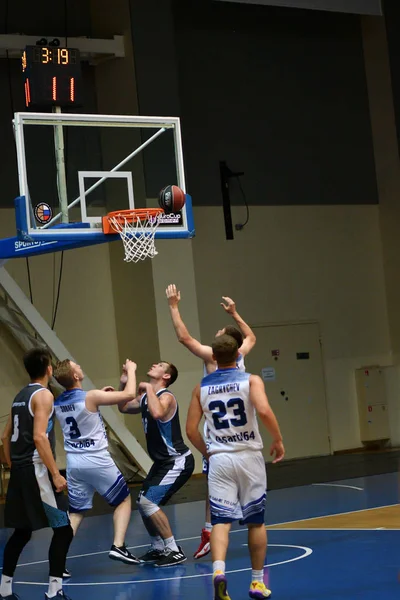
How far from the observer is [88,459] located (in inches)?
330

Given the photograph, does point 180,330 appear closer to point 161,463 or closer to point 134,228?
point 161,463

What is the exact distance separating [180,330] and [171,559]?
2074 mm

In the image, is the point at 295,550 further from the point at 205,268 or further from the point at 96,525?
the point at 205,268

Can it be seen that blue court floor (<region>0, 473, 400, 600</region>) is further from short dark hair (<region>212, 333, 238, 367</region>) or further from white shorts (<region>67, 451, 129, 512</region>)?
short dark hair (<region>212, 333, 238, 367</region>)

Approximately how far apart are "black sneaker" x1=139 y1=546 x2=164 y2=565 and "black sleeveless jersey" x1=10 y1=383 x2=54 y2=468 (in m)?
1.91

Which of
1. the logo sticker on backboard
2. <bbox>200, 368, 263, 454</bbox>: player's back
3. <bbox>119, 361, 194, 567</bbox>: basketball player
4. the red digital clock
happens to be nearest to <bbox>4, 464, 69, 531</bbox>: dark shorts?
<bbox>200, 368, 263, 454</bbox>: player's back

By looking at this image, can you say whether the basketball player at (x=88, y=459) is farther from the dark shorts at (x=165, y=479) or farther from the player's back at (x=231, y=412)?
the player's back at (x=231, y=412)

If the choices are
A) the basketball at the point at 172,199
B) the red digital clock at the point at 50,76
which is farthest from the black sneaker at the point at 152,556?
the red digital clock at the point at 50,76

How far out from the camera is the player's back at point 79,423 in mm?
8281

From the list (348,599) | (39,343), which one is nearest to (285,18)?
(39,343)

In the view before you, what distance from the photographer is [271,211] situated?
62.6 ft

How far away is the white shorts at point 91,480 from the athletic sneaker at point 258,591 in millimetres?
2000

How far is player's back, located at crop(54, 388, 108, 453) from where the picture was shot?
27.2ft

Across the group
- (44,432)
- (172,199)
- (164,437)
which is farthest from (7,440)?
(172,199)
